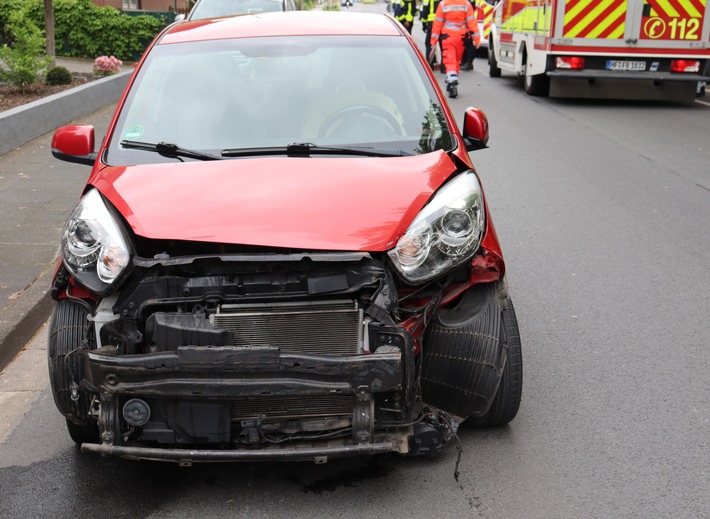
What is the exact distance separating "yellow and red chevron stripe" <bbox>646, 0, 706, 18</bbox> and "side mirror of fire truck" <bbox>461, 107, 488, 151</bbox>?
11186 millimetres

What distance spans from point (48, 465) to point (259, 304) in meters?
1.28

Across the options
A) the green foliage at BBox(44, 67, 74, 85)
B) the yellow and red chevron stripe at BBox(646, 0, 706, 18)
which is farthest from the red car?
the yellow and red chevron stripe at BBox(646, 0, 706, 18)

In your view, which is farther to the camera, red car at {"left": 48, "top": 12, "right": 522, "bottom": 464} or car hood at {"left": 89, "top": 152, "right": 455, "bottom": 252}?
car hood at {"left": 89, "top": 152, "right": 455, "bottom": 252}

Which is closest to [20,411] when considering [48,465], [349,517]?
[48,465]

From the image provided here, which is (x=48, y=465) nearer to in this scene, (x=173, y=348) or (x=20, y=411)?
(x=20, y=411)

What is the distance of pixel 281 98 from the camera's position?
479cm

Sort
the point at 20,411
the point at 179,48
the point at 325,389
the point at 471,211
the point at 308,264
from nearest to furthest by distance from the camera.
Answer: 1. the point at 325,389
2. the point at 308,264
3. the point at 471,211
4. the point at 20,411
5. the point at 179,48

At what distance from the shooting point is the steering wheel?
462 cm

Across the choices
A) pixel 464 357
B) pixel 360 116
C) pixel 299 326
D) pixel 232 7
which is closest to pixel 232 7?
pixel 232 7

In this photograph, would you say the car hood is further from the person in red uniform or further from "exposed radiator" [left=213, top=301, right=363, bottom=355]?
the person in red uniform

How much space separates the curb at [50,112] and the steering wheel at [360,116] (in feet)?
22.2

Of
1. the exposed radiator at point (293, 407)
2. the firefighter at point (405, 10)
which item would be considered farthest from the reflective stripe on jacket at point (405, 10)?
the exposed radiator at point (293, 407)

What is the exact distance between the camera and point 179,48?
5.14m

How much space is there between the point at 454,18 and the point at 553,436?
13955mm
